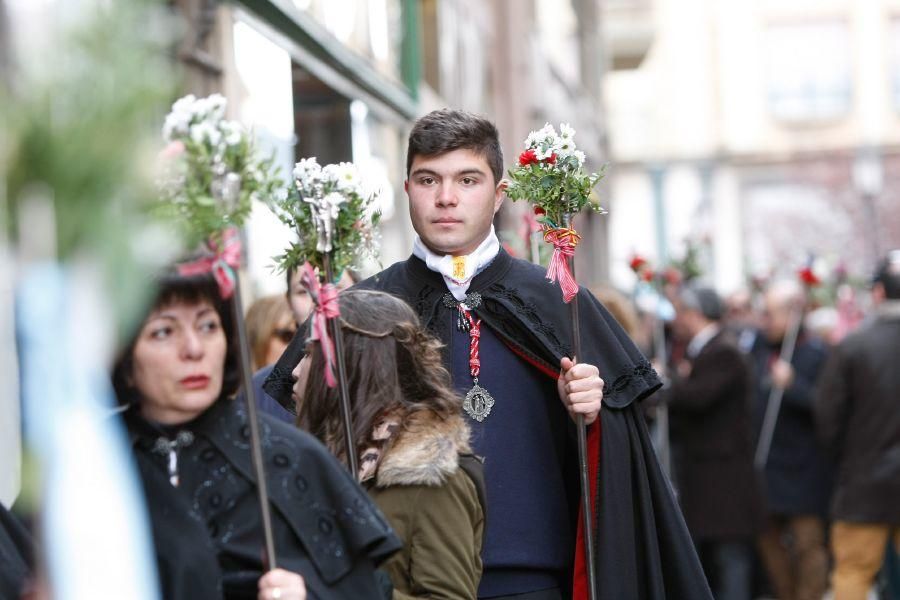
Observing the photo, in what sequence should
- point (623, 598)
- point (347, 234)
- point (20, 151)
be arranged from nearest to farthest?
point (20, 151), point (347, 234), point (623, 598)

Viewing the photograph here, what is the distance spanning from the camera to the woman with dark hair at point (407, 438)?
380 cm

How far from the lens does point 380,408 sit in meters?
3.94

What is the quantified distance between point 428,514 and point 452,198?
1.19m

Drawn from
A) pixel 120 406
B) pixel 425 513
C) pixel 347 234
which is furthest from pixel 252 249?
pixel 120 406

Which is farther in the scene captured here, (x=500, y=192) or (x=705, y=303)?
(x=705, y=303)

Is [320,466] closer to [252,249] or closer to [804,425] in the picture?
[252,249]

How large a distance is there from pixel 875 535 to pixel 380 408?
571 centimetres

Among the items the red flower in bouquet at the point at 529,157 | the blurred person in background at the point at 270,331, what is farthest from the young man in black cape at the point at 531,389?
the blurred person in background at the point at 270,331

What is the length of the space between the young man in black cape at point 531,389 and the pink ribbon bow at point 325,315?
846 mm

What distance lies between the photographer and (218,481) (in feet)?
10.4

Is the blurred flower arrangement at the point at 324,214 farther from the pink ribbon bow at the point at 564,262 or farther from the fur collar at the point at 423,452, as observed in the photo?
the pink ribbon bow at the point at 564,262

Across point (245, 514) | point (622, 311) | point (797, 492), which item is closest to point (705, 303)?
point (797, 492)

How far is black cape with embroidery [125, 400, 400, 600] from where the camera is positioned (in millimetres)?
3029

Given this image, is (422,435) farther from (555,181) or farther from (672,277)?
(672,277)
